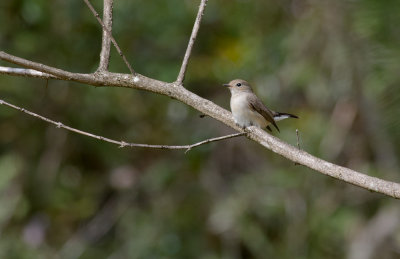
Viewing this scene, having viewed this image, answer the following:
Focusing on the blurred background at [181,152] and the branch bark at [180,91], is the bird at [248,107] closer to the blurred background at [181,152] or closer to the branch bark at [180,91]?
the branch bark at [180,91]

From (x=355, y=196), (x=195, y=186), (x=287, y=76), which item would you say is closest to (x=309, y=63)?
(x=287, y=76)

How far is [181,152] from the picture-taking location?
8797 millimetres

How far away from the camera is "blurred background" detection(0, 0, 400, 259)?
7.41 metres

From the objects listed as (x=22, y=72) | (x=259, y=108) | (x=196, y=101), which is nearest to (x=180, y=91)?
(x=196, y=101)

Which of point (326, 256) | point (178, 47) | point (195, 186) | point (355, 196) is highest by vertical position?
point (178, 47)

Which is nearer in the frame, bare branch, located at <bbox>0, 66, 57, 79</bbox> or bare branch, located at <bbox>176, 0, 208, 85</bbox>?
bare branch, located at <bbox>0, 66, 57, 79</bbox>

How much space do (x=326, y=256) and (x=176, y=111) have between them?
2.60m

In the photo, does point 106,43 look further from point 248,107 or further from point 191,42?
point 248,107

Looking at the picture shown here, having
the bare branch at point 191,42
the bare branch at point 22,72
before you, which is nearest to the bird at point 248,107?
the bare branch at point 191,42

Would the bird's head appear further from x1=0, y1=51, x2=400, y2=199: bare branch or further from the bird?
x1=0, y1=51, x2=400, y2=199: bare branch

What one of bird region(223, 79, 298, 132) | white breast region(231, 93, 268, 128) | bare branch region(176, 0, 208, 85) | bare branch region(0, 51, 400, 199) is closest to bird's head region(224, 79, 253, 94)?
bird region(223, 79, 298, 132)

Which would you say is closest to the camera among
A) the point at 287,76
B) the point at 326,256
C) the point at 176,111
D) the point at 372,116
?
the point at 372,116

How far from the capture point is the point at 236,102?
4816mm

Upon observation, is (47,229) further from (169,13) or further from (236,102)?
(236,102)
